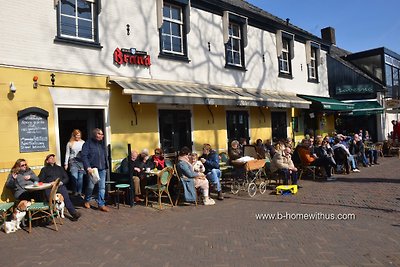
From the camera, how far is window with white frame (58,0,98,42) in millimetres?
8453

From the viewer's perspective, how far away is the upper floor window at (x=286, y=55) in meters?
15.3

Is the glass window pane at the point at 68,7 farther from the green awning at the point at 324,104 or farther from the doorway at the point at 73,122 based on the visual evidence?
the green awning at the point at 324,104

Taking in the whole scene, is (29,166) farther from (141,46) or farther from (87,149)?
(141,46)

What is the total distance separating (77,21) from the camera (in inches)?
342

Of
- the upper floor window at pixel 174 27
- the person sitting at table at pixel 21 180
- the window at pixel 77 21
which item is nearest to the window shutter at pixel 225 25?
the upper floor window at pixel 174 27

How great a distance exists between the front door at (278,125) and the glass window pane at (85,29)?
8164 mm

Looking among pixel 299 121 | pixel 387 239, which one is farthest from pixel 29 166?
pixel 299 121

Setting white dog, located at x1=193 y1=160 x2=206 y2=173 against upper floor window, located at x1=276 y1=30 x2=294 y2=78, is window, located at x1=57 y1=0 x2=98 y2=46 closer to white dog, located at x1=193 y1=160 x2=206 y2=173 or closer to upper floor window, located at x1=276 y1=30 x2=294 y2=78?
white dog, located at x1=193 y1=160 x2=206 y2=173

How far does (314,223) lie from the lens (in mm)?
6176

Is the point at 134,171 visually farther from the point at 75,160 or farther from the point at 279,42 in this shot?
the point at 279,42

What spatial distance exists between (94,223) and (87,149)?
158 cm

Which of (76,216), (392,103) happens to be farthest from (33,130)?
(392,103)

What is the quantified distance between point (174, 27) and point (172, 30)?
14 centimetres

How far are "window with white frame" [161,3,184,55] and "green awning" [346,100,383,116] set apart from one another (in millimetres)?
11440
